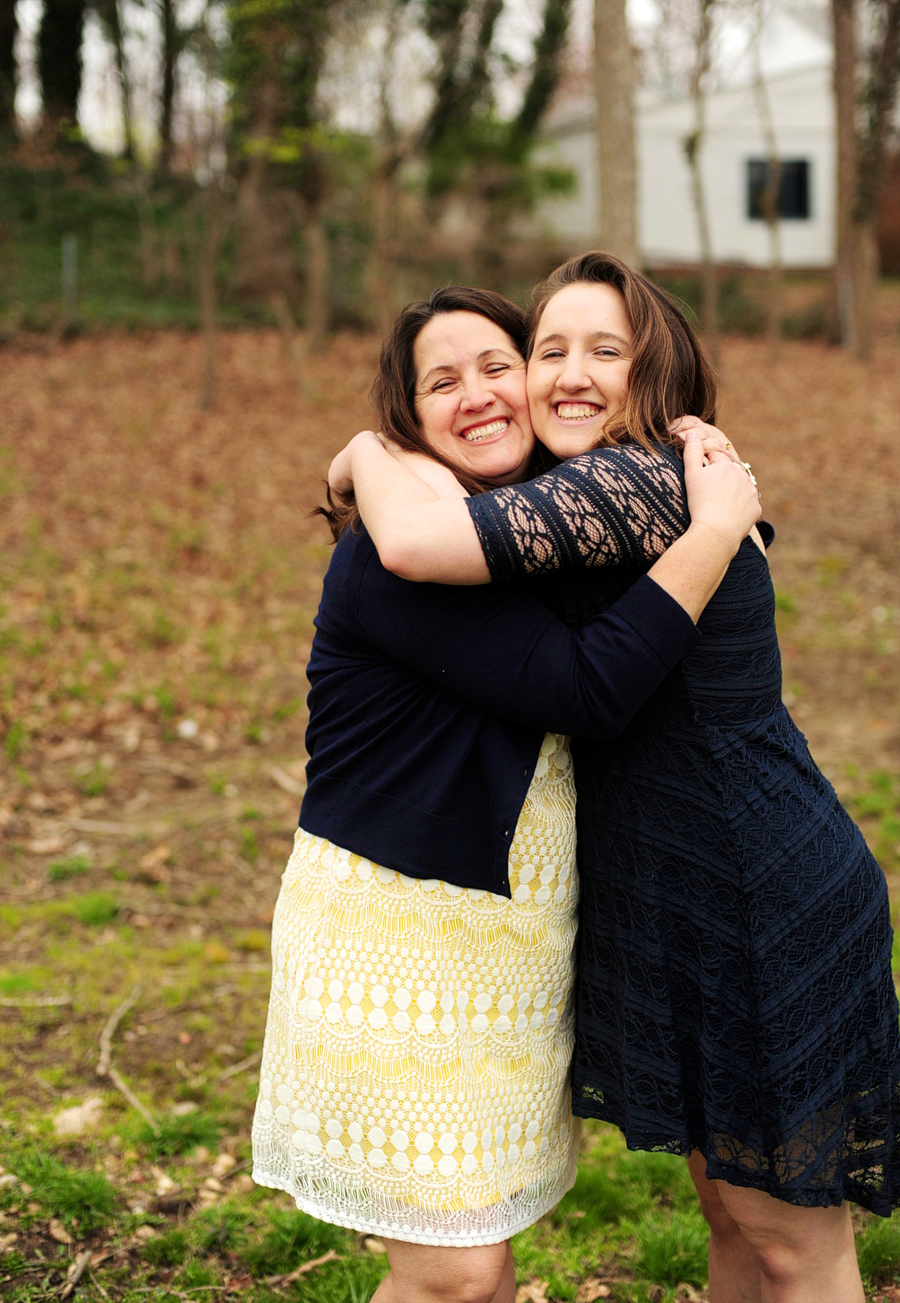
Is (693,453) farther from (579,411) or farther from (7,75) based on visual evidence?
(7,75)

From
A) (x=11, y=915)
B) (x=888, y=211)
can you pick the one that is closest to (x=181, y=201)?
(x=888, y=211)

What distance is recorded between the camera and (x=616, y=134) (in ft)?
27.6

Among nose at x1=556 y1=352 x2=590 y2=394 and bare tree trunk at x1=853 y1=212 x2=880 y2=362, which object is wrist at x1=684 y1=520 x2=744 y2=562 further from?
bare tree trunk at x1=853 y1=212 x2=880 y2=362

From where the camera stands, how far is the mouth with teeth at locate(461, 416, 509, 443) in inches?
89.6

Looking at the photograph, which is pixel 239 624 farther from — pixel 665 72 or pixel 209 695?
A: pixel 665 72

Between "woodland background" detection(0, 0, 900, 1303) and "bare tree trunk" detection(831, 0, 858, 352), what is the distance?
0.29 feet

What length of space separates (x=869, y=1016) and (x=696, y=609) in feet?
2.76

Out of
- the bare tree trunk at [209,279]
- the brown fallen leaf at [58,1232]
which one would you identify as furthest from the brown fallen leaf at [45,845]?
the bare tree trunk at [209,279]

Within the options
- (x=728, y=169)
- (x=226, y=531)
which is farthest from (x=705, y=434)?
(x=728, y=169)

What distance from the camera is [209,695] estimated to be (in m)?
7.44

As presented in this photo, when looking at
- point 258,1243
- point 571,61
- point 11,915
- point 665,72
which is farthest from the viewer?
point 571,61

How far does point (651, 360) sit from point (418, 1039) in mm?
1333

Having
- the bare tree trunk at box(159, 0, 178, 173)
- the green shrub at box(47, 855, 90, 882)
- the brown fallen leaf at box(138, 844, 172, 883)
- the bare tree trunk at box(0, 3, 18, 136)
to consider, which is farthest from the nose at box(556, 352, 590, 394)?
the bare tree trunk at box(0, 3, 18, 136)

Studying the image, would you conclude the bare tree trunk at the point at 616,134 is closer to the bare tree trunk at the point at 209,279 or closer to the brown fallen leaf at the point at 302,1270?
the brown fallen leaf at the point at 302,1270
